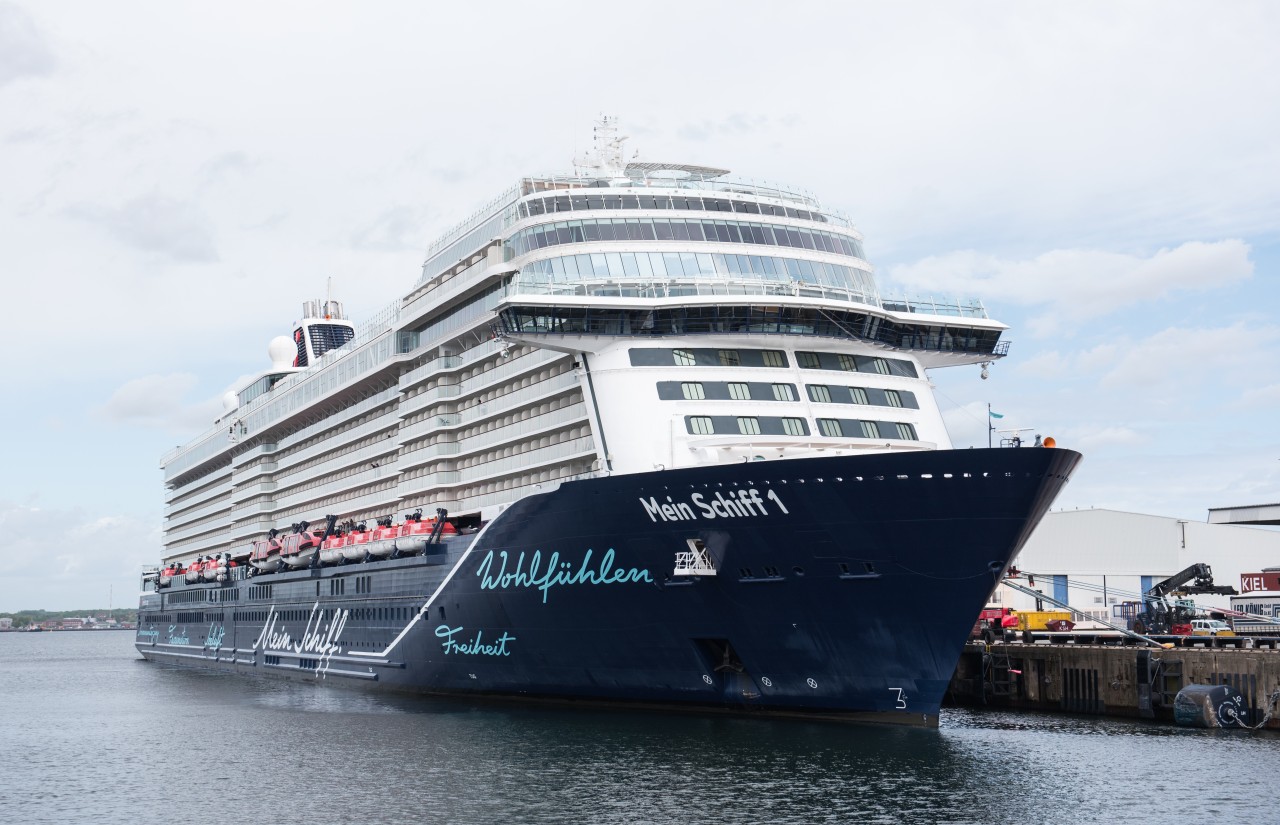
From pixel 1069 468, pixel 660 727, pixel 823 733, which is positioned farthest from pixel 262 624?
pixel 1069 468

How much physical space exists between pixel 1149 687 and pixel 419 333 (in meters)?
24.9

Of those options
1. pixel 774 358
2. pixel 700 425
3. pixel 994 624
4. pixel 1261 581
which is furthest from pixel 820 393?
pixel 1261 581

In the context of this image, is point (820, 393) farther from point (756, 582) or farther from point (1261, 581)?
point (1261, 581)

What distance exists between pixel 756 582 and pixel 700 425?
471cm

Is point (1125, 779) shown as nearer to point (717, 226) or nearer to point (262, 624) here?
point (717, 226)

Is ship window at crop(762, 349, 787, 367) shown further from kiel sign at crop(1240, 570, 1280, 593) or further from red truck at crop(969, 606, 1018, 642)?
kiel sign at crop(1240, 570, 1280, 593)

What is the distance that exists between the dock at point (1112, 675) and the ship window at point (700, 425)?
12609 mm

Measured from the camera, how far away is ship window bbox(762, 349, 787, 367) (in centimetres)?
3306

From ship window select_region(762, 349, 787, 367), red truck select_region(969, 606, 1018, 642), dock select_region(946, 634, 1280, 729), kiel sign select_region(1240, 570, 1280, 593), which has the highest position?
ship window select_region(762, 349, 787, 367)

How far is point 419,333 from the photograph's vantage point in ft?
145

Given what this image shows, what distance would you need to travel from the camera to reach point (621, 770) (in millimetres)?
25250

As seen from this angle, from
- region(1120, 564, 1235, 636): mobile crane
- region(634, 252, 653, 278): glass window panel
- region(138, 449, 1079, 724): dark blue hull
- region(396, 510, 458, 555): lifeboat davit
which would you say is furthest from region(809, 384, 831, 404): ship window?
region(1120, 564, 1235, 636): mobile crane

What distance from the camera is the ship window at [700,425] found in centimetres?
3130

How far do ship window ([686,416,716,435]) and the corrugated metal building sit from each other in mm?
36075
